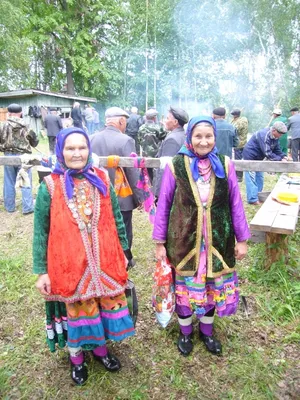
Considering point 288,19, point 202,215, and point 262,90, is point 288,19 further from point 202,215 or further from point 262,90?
point 202,215

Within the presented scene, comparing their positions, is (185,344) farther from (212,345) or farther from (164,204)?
(164,204)

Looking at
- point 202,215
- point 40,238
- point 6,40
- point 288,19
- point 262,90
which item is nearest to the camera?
point 40,238

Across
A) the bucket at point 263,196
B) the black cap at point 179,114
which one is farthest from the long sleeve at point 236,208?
the bucket at point 263,196

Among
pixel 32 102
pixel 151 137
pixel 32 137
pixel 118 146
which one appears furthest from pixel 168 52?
pixel 118 146

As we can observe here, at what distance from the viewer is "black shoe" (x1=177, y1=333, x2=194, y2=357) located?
249 cm

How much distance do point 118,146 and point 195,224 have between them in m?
1.49

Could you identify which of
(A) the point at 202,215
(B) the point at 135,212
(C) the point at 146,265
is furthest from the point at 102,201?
(B) the point at 135,212

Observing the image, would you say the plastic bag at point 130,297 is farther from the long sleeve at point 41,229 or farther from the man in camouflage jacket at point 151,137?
the man in camouflage jacket at point 151,137

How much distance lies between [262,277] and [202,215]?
184 cm

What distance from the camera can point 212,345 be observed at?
2.50 m

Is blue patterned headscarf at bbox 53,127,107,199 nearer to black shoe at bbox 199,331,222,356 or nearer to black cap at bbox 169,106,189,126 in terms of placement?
black shoe at bbox 199,331,222,356

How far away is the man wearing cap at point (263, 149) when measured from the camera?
527 cm

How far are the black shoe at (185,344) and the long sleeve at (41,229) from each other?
1.28 m

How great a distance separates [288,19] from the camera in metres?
23.0
